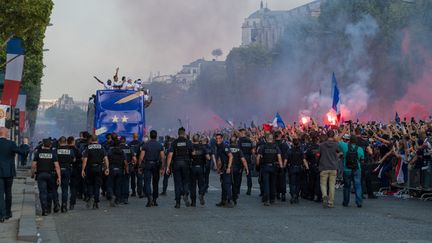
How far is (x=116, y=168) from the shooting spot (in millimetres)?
21766

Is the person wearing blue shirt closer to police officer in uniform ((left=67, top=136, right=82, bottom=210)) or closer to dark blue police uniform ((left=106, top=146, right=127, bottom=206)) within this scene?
dark blue police uniform ((left=106, top=146, right=127, bottom=206))

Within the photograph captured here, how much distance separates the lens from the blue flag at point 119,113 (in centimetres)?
3172

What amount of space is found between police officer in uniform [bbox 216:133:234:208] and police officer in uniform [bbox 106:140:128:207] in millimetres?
2389

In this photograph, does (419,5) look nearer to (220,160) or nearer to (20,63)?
(20,63)

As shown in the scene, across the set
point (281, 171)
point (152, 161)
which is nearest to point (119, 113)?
point (281, 171)

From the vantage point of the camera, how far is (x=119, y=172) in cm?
2178

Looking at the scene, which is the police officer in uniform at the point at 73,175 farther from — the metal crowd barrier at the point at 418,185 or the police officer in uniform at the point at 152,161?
the metal crowd barrier at the point at 418,185

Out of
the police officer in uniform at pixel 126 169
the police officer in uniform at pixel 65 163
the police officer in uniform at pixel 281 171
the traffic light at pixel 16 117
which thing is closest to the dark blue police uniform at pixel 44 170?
the police officer in uniform at pixel 65 163

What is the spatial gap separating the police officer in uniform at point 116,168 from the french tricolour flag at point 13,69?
9517 millimetres

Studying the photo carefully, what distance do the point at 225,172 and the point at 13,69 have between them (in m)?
12.8

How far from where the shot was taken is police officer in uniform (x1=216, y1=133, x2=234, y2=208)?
21.0 meters

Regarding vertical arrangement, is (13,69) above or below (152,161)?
above

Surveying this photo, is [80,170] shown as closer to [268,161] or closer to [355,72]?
[268,161]

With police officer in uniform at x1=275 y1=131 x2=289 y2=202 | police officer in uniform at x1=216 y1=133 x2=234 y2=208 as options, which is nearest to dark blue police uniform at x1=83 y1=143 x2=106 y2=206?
police officer in uniform at x1=216 y1=133 x2=234 y2=208
